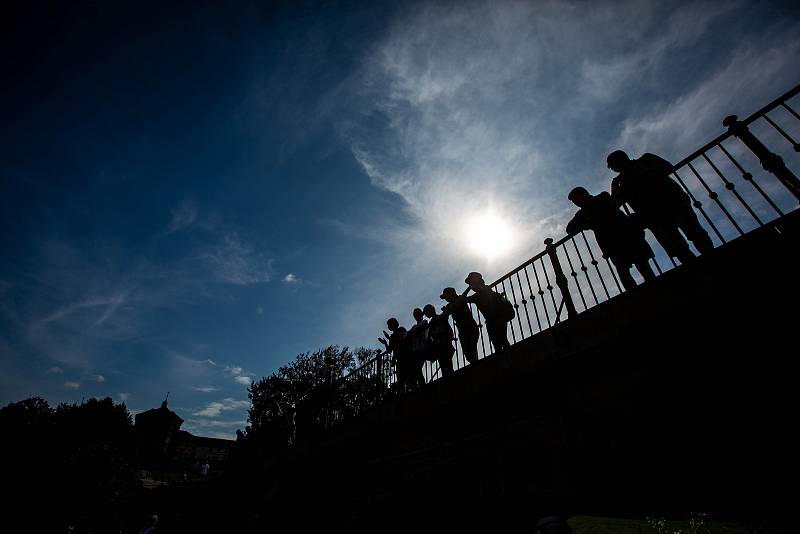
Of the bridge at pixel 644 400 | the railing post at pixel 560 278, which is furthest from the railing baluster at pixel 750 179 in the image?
the railing post at pixel 560 278

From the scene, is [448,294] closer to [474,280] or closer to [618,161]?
[474,280]

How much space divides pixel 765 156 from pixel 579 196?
1942 millimetres

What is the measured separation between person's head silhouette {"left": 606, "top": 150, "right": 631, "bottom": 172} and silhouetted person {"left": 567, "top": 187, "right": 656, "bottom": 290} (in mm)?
503

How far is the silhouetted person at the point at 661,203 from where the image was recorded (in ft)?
12.2

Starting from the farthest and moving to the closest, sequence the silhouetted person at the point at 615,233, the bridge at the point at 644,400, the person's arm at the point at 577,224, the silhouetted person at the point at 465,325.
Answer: the silhouetted person at the point at 465,325 < the person's arm at the point at 577,224 < the silhouetted person at the point at 615,233 < the bridge at the point at 644,400

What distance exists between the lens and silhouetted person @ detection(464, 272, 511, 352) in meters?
5.43

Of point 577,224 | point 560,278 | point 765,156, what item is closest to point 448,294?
point 560,278

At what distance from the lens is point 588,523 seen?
3.21 meters

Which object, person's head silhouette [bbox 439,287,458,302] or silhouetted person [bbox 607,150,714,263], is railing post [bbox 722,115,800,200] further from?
person's head silhouette [bbox 439,287,458,302]

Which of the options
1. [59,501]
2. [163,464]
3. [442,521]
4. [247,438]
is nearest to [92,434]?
[163,464]

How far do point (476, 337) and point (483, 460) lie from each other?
6.63 ft

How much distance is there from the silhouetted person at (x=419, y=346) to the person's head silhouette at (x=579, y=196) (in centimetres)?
363

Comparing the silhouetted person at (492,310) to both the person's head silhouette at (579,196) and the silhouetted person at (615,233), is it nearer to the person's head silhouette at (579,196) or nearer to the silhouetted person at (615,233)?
the silhouetted person at (615,233)

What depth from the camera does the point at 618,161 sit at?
479 cm
